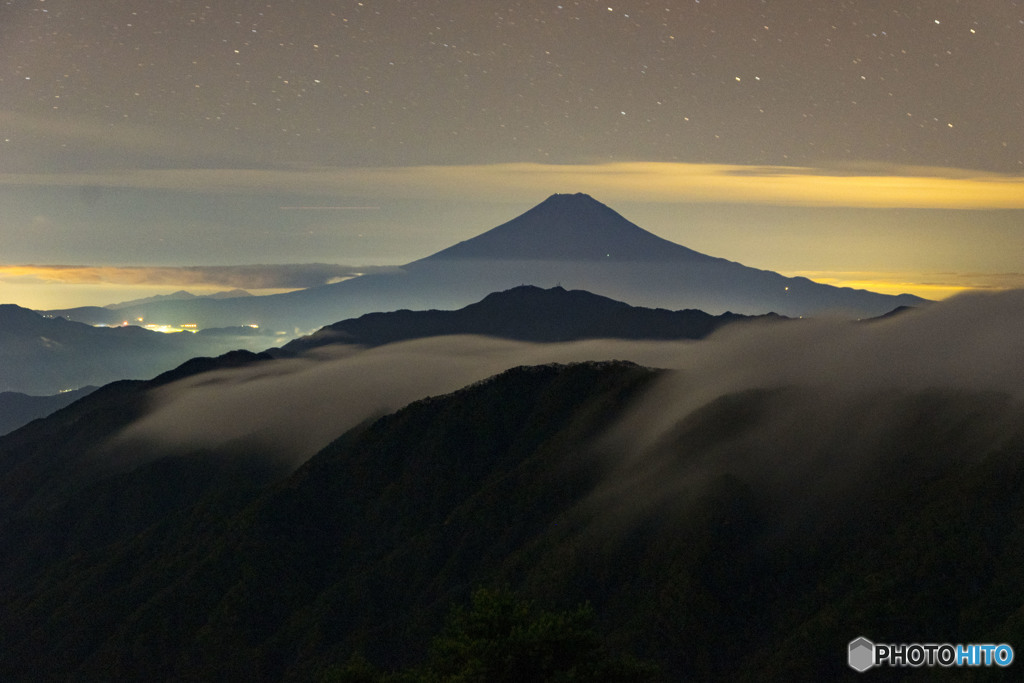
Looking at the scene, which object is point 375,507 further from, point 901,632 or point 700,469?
point 901,632

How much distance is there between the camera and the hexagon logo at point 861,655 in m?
108

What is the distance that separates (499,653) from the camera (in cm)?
7469

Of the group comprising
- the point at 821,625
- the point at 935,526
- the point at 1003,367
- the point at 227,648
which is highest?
the point at 1003,367

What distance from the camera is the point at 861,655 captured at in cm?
10800

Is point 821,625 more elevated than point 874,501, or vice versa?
point 874,501

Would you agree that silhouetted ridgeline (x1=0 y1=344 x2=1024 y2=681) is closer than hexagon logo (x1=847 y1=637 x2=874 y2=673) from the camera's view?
No

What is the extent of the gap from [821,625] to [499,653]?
57.1 metres

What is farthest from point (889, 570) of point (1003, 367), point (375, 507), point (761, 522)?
point (375, 507)

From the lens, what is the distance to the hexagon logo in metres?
108

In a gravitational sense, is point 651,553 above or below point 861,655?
above

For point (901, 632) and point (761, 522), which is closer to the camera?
point (901, 632)

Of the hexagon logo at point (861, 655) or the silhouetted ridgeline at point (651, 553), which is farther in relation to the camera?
the silhouetted ridgeline at point (651, 553)

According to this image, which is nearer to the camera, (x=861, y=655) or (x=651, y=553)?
(x=861, y=655)

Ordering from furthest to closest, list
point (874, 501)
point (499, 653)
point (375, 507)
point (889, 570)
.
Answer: point (375, 507), point (874, 501), point (889, 570), point (499, 653)
